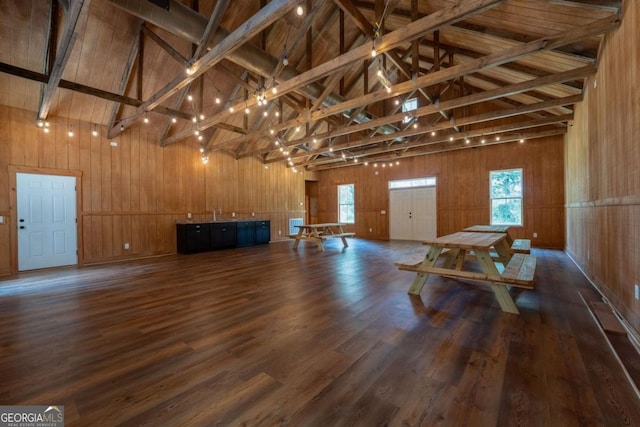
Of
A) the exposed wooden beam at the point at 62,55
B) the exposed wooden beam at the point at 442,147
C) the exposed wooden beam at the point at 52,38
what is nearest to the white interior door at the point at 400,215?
the exposed wooden beam at the point at 442,147

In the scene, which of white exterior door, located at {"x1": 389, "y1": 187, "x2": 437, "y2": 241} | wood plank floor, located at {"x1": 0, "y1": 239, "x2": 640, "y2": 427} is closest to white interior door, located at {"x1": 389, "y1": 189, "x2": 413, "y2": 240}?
white exterior door, located at {"x1": 389, "y1": 187, "x2": 437, "y2": 241}

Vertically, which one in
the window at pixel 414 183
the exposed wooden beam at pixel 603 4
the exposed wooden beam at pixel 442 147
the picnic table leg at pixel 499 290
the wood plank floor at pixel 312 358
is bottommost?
the wood plank floor at pixel 312 358

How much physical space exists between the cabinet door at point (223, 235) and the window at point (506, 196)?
26.5 ft

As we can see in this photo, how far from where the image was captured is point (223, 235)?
7996 millimetres

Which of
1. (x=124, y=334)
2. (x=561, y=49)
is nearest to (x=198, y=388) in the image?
(x=124, y=334)

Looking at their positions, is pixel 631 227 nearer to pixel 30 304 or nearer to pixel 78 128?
pixel 30 304

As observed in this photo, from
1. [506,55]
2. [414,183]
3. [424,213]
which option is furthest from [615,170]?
[414,183]

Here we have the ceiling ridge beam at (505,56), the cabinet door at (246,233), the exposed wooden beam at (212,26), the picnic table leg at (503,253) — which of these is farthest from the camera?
the cabinet door at (246,233)

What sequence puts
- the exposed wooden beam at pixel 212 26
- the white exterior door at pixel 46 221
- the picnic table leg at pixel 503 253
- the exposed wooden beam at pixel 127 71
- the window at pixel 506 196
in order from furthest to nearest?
the window at pixel 506 196 < the white exterior door at pixel 46 221 < the exposed wooden beam at pixel 127 71 < the picnic table leg at pixel 503 253 < the exposed wooden beam at pixel 212 26

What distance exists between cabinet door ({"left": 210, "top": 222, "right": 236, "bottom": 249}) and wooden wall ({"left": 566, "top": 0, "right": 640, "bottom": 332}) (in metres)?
7.97

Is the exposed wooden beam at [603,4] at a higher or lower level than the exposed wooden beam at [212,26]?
lower

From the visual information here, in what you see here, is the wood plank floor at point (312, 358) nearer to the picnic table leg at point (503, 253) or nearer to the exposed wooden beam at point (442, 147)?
the picnic table leg at point (503, 253)

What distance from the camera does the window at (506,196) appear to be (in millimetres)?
7770

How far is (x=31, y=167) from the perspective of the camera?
532cm
